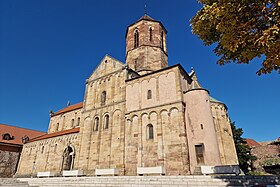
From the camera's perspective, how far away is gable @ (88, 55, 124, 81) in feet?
73.9

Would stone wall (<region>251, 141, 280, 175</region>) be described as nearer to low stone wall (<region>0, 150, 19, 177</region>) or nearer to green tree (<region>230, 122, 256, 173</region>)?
green tree (<region>230, 122, 256, 173</region>)

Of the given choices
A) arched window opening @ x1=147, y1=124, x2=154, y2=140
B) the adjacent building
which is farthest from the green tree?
the adjacent building

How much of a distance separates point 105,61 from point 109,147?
1137 cm

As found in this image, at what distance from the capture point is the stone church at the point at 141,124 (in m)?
15.4

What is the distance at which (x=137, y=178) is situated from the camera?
12.3 m

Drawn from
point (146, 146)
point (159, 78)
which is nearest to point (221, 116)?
point (159, 78)

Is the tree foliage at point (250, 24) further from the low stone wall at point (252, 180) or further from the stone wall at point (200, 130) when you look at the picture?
the stone wall at point (200, 130)

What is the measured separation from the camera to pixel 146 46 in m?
24.8

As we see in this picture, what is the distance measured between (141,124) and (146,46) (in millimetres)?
11957

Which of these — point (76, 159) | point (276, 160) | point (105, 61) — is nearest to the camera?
point (76, 159)

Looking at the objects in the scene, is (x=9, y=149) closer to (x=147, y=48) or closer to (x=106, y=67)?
(x=106, y=67)

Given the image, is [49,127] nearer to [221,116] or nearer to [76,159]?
[76,159]

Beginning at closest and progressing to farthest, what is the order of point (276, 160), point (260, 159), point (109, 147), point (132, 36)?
point (109, 147) → point (132, 36) → point (276, 160) → point (260, 159)

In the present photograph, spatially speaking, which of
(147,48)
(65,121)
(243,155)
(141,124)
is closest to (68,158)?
(65,121)
